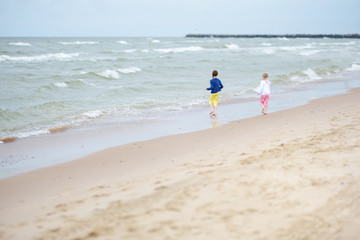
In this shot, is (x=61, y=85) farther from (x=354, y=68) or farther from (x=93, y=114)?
(x=354, y=68)

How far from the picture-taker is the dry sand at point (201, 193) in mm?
3756

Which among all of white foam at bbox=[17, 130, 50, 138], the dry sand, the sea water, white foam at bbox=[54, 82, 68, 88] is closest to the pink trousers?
the sea water

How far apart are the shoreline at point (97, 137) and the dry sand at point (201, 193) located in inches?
22.6

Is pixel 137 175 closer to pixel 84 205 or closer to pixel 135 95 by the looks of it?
pixel 84 205

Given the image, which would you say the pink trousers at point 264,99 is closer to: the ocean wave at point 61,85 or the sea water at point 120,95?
the sea water at point 120,95

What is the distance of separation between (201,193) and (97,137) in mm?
5152

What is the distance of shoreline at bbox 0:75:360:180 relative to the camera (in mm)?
7279

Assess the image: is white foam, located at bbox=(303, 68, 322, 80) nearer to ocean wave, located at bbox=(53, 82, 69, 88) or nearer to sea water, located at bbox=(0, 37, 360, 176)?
sea water, located at bbox=(0, 37, 360, 176)

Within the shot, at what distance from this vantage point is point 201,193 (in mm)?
4461

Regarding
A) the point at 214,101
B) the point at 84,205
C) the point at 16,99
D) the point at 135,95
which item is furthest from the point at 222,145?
the point at 16,99

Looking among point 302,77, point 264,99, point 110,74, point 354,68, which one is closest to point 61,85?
point 110,74

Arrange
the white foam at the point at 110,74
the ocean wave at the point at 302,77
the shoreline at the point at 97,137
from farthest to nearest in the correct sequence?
the white foam at the point at 110,74 → the ocean wave at the point at 302,77 → the shoreline at the point at 97,137

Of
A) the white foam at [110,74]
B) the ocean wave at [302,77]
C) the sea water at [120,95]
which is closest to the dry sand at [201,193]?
the sea water at [120,95]

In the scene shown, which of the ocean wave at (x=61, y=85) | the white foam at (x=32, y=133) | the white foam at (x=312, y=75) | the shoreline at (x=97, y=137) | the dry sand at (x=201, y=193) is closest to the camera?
the dry sand at (x=201, y=193)
